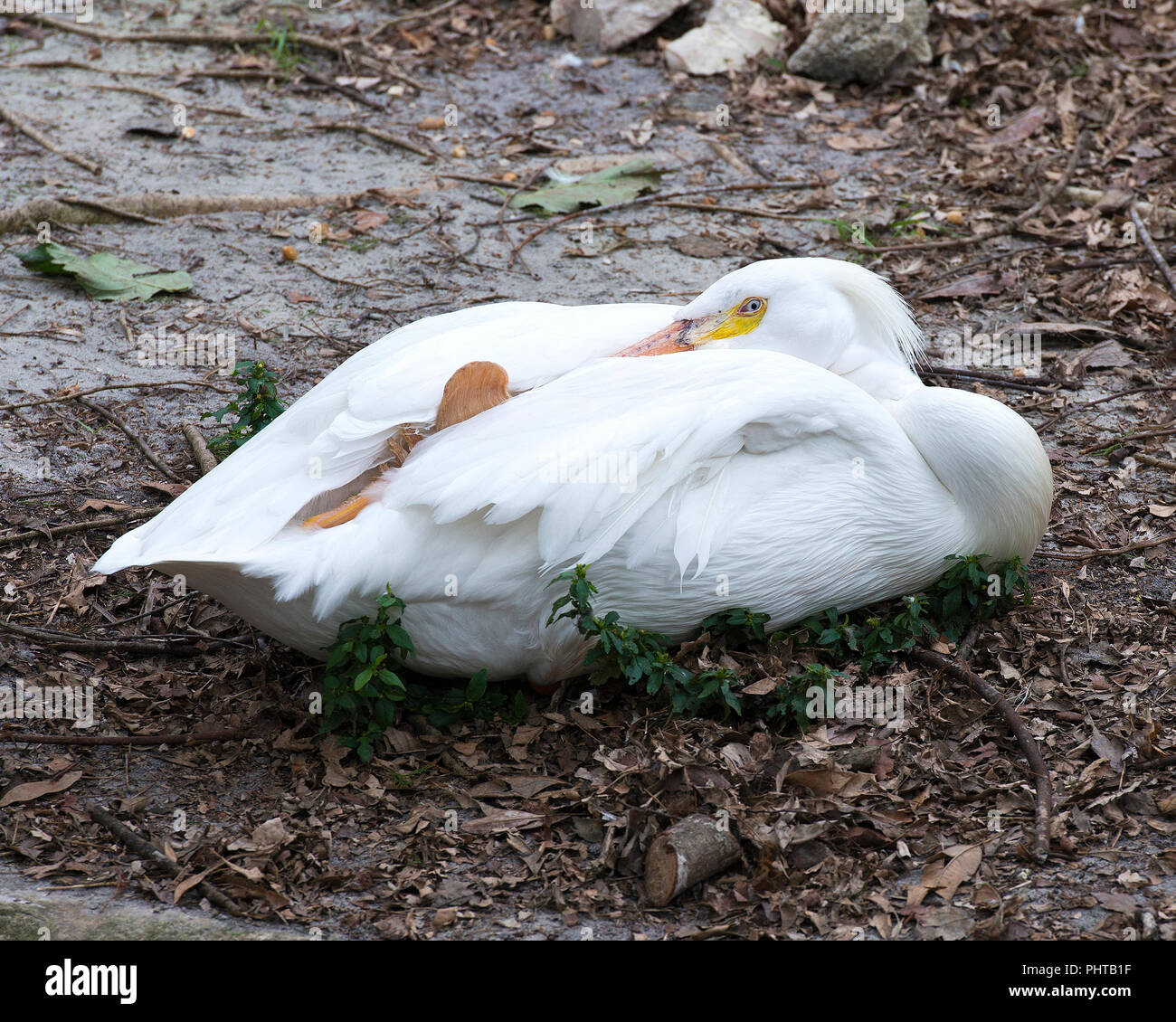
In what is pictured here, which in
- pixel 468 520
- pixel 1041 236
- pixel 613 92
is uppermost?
pixel 613 92

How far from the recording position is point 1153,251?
16.2 ft

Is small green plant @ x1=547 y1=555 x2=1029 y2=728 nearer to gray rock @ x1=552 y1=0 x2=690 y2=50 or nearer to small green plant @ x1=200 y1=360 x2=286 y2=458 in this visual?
small green plant @ x1=200 y1=360 x2=286 y2=458

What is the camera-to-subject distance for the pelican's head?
142 inches

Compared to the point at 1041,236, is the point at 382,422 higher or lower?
lower

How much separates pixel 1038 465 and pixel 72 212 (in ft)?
13.5

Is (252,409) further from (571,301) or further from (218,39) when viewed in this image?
(218,39)

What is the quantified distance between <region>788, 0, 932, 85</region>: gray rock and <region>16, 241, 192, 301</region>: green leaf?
3724 mm

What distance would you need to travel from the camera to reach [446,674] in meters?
3.16

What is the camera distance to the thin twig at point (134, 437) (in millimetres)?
4039

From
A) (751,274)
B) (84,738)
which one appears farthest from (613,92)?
(84,738)

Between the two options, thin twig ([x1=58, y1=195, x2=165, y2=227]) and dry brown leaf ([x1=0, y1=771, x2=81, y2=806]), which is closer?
dry brown leaf ([x1=0, y1=771, x2=81, y2=806])

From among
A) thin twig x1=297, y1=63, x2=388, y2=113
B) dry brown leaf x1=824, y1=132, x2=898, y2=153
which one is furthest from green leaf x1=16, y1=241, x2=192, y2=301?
dry brown leaf x1=824, y1=132, x2=898, y2=153

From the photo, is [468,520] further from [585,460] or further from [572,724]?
[572,724]

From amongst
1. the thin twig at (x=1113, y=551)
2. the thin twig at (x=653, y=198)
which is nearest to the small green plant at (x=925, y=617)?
the thin twig at (x=1113, y=551)
